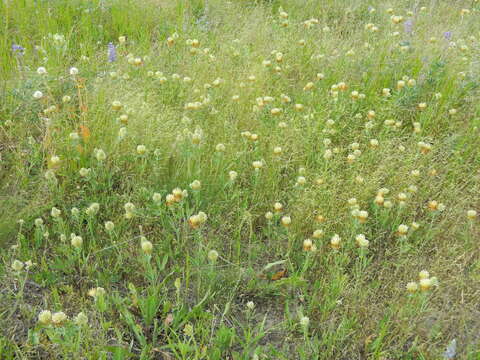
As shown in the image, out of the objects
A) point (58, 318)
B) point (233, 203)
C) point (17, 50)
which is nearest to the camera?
point (58, 318)

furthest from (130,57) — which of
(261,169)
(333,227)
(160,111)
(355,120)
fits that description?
(333,227)

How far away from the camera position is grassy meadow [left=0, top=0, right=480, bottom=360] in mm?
1929

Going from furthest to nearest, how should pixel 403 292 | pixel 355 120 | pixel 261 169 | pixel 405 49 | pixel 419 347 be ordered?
pixel 405 49 → pixel 355 120 → pixel 261 169 → pixel 403 292 → pixel 419 347

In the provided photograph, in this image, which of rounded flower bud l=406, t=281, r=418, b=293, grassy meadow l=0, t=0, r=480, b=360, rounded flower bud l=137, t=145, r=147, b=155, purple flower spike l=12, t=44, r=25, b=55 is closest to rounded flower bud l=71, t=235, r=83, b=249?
grassy meadow l=0, t=0, r=480, b=360

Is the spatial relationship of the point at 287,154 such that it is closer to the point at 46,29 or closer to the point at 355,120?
the point at 355,120

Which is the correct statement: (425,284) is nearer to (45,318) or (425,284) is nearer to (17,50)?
(45,318)

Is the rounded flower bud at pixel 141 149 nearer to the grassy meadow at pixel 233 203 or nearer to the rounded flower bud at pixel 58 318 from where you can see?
the grassy meadow at pixel 233 203

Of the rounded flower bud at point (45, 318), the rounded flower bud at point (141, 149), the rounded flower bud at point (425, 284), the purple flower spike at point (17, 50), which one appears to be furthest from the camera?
the purple flower spike at point (17, 50)

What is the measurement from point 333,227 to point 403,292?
1.68 ft

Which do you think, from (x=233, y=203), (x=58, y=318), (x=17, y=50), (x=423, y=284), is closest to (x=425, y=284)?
(x=423, y=284)

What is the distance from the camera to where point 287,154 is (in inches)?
116

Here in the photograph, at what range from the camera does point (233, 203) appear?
8.40ft

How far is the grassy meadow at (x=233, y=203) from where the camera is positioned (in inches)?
75.9

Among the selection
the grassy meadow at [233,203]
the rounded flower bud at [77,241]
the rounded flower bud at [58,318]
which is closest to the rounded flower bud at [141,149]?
the grassy meadow at [233,203]
